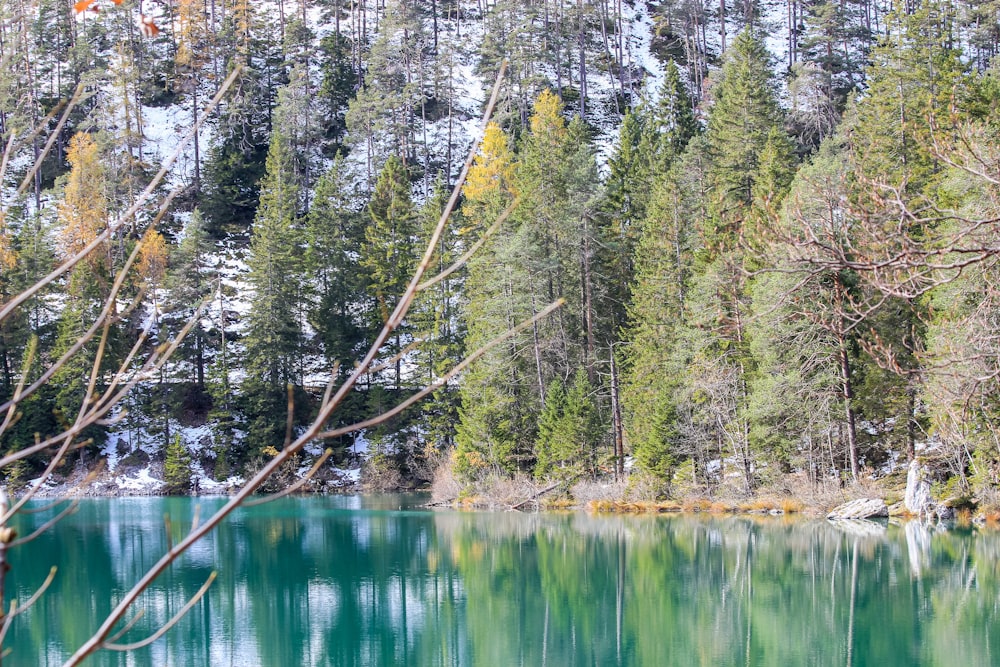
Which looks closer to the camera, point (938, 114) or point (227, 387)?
point (938, 114)

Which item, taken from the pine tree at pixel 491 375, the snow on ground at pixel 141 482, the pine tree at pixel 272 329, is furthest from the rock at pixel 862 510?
the snow on ground at pixel 141 482

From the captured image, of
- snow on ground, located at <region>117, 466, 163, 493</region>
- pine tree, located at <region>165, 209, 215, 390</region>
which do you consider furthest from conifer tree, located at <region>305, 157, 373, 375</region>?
snow on ground, located at <region>117, 466, 163, 493</region>

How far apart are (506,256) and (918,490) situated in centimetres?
1526

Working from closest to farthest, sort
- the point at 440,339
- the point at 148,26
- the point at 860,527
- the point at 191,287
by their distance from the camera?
the point at 148,26, the point at 860,527, the point at 440,339, the point at 191,287

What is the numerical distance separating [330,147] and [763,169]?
3336cm

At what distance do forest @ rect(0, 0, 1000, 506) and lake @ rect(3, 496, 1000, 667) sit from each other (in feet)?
9.91

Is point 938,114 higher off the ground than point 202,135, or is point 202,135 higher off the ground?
point 202,135

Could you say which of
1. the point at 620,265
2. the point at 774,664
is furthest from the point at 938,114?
the point at 774,664

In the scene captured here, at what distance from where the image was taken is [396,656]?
43.2 ft

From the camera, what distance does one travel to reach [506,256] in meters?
33.0

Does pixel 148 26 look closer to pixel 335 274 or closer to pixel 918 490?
pixel 918 490

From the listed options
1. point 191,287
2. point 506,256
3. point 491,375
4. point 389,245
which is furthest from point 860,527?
point 191,287

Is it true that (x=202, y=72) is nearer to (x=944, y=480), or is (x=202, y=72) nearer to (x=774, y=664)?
Result: (x=944, y=480)

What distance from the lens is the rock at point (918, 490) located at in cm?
2262
